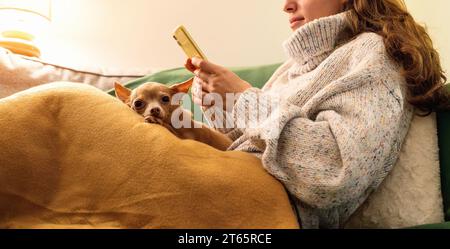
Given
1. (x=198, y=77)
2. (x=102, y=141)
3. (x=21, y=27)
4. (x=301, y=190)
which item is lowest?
(x=301, y=190)

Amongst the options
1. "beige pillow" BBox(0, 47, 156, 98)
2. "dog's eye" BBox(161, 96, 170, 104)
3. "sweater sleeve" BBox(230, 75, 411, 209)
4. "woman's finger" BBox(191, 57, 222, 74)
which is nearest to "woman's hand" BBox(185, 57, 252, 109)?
"woman's finger" BBox(191, 57, 222, 74)

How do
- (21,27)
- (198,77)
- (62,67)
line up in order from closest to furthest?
(198,77)
(62,67)
(21,27)

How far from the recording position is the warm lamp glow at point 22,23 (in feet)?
6.31

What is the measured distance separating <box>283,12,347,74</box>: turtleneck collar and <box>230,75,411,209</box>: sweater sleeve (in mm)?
249

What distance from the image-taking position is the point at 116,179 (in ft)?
2.67

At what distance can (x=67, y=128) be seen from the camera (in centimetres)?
87

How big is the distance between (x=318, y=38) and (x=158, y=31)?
120cm

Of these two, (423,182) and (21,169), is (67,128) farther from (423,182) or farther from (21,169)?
(423,182)

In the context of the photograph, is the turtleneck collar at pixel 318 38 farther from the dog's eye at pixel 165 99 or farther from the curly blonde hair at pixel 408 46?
the dog's eye at pixel 165 99

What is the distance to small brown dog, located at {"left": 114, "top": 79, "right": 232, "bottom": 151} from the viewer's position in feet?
3.59

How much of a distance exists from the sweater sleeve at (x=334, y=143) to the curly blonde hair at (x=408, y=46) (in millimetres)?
138

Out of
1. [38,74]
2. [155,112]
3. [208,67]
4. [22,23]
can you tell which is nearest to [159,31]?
[22,23]
